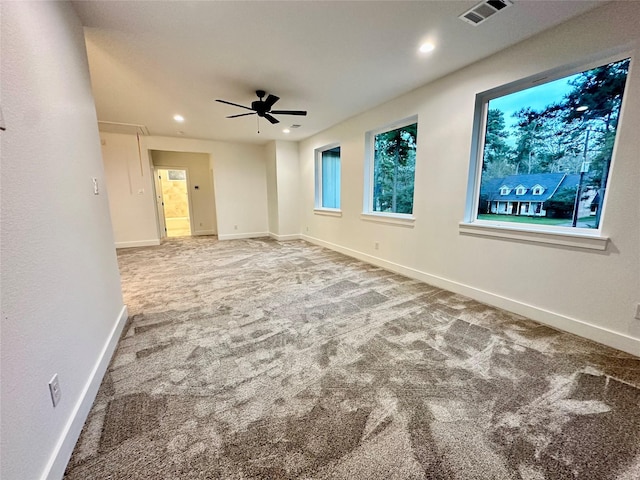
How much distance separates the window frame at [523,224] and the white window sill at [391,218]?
765 mm

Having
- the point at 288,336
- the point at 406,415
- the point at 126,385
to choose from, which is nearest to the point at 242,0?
the point at 288,336

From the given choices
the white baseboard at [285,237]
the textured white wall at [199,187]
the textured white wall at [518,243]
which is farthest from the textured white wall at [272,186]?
the textured white wall at [518,243]

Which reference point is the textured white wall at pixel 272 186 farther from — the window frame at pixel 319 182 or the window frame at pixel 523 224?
the window frame at pixel 523 224

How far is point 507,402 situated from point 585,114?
2408mm

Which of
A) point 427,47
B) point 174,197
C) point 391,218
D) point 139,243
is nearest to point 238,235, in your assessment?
point 139,243

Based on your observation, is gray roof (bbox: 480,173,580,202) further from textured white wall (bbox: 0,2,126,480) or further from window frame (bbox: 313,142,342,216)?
textured white wall (bbox: 0,2,126,480)

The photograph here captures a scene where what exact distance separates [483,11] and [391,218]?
2.44m

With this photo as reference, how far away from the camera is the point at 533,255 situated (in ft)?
7.90

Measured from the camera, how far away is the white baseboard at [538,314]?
6.40 ft

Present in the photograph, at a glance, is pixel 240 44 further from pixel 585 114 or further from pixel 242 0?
pixel 585 114

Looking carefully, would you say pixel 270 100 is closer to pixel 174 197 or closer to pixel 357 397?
pixel 357 397

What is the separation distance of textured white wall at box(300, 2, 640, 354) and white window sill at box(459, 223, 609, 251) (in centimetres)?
6

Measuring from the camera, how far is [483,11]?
1.93 m

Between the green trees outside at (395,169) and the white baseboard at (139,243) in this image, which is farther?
the white baseboard at (139,243)
